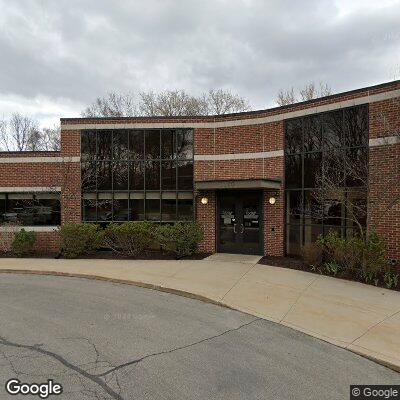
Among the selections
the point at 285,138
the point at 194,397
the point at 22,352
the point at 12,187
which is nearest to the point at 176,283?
the point at 22,352

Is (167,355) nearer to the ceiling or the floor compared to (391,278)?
nearer to the floor

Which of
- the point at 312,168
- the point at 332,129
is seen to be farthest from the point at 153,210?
the point at 332,129

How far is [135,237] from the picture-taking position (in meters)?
12.4

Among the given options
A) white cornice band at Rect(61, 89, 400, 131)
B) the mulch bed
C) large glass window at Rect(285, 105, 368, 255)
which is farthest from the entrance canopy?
the mulch bed

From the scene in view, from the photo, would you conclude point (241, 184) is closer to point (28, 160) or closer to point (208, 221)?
point (208, 221)

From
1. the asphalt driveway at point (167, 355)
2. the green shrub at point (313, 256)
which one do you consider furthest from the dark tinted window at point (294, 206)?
the asphalt driveway at point (167, 355)

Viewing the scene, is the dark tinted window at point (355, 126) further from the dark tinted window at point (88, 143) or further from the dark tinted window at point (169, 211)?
the dark tinted window at point (88, 143)

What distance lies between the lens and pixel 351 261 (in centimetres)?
927

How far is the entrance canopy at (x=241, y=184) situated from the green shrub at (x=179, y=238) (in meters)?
1.61

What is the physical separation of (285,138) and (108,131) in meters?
7.28

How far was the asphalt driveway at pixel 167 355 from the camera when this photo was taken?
3.90 m

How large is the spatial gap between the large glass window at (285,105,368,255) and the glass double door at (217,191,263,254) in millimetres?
1193

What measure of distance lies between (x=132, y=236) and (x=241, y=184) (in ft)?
14.8

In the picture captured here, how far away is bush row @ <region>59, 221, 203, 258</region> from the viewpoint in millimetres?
12289
